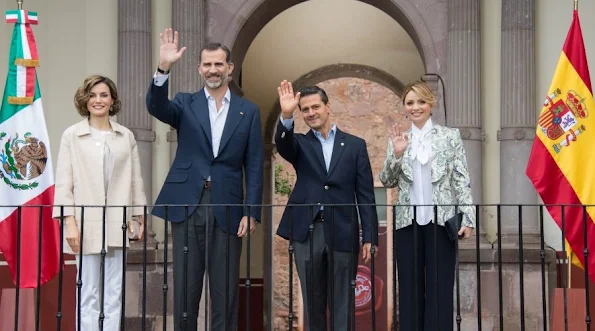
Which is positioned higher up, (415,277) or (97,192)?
(97,192)

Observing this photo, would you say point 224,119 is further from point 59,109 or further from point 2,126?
point 59,109

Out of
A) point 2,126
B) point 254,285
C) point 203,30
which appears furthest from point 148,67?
point 254,285

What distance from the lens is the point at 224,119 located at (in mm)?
6984

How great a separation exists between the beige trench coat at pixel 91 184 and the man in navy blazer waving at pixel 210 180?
0.82 ft

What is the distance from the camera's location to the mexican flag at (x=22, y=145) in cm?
880

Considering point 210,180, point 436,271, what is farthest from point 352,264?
point 210,180

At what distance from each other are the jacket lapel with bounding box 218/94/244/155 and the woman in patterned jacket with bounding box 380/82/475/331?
0.92 meters

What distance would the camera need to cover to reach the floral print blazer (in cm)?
685

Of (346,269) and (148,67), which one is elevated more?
(148,67)

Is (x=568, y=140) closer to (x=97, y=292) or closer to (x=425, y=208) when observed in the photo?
(x=425, y=208)

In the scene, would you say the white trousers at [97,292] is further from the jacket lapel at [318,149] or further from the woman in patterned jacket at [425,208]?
the woman in patterned jacket at [425,208]

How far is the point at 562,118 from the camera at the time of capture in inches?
368

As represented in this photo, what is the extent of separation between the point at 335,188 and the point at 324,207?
0.18m

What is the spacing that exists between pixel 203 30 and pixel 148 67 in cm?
63
